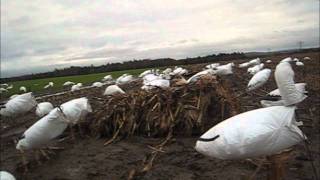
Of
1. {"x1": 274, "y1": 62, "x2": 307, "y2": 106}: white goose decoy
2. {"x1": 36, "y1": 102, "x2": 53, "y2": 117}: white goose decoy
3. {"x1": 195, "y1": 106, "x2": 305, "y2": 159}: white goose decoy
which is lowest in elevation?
{"x1": 36, "y1": 102, "x2": 53, "y2": 117}: white goose decoy

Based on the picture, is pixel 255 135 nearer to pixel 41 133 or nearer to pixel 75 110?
pixel 41 133

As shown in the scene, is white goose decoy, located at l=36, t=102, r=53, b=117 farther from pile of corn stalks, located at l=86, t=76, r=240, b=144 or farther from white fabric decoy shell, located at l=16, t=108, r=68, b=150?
white fabric decoy shell, located at l=16, t=108, r=68, b=150

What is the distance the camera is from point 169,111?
1091 cm

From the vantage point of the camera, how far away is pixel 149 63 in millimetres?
68875

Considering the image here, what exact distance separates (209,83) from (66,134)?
3661 millimetres

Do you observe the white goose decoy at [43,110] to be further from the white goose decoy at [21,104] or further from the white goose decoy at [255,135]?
the white goose decoy at [255,135]

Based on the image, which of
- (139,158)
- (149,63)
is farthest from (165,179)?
(149,63)

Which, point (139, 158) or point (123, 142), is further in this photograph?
point (123, 142)

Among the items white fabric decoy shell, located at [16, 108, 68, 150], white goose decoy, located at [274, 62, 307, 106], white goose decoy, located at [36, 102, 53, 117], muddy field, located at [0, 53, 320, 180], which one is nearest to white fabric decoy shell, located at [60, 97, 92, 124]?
white fabric decoy shell, located at [16, 108, 68, 150]

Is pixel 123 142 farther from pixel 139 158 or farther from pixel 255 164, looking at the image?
pixel 255 164

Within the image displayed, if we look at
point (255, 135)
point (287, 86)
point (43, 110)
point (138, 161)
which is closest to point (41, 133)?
point (138, 161)

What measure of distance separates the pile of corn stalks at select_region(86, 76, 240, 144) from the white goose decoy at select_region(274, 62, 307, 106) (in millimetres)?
4634

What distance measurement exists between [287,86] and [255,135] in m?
0.81

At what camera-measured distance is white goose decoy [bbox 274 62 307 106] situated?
586 cm
